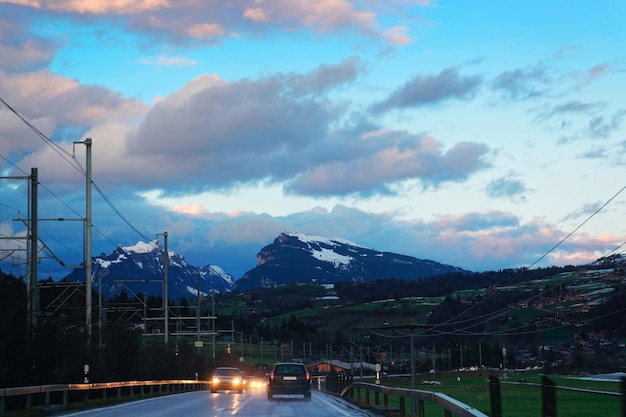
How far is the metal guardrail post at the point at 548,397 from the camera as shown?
33.2 ft

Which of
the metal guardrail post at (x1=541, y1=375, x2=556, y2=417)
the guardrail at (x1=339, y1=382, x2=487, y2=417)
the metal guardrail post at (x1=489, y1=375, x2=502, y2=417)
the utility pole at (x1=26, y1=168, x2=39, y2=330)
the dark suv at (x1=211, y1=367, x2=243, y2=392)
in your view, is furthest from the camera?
the dark suv at (x1=211, y1=367, x2=243, y2=392)

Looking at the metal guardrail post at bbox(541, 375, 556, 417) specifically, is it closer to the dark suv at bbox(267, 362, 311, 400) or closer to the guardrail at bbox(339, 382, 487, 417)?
the guardrail at bbox(339, 382, 487, 417)

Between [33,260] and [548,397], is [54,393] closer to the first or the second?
[33,260]

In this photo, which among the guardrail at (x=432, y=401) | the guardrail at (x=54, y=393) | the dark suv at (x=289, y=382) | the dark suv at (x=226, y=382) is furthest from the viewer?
the dark suv at (x=226, y=382)

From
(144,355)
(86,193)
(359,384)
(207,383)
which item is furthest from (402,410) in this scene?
(207,383)

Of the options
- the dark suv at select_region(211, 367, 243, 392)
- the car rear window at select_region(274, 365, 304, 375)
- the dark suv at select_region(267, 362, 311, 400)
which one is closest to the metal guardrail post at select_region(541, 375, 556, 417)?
the dark suv at select_region(267, 362, 311, 400)

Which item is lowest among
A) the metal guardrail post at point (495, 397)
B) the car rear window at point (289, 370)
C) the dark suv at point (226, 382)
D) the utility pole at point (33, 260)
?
the dark suv at point (226, 382)

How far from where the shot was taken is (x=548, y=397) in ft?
33.8

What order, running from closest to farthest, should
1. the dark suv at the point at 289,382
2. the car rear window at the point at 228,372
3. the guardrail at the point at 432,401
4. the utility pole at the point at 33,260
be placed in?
1. the guardrail at the point at 432,401
2. the utility pole at the point at 33,260
3. the dark suv at the point at 289,382
4. the car rear window at the point at 228,372

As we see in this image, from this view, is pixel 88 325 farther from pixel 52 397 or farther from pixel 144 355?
pixel 144 355

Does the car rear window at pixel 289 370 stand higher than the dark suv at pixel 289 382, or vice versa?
the car rear window at pixel 289 370

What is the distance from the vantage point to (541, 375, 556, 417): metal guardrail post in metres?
10.1

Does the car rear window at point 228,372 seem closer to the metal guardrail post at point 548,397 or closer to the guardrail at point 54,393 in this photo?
the guardrail at point 54,393

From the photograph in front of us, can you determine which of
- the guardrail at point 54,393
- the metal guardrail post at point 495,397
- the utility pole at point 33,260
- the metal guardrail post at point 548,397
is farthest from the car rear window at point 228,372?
the metal guardrail post at point 548,397
